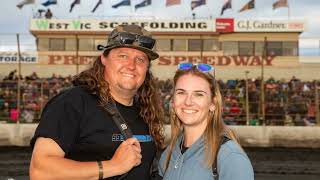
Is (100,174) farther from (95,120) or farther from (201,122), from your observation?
(201,122)

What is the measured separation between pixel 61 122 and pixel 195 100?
0.75m

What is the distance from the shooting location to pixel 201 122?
2.86m

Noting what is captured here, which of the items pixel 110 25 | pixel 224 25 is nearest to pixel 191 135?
pixel 110 25

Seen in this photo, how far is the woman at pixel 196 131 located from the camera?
2.59 metres

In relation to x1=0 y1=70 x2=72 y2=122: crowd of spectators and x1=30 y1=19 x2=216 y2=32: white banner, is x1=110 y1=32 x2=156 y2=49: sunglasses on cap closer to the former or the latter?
x1=0 y1=70 x2=72 y2=122: crowd of spectators

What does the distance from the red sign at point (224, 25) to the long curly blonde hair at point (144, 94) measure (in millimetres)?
35650

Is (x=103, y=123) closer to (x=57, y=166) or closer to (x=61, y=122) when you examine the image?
(x=61, y=122)

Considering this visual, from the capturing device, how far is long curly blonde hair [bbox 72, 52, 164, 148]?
3.11 metres

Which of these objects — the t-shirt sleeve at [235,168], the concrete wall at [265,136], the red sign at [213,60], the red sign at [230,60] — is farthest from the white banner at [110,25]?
the t-shirt sleeve at [235,168]

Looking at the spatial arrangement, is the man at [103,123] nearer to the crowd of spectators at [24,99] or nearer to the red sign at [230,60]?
the crowd of spectators at [24,99]

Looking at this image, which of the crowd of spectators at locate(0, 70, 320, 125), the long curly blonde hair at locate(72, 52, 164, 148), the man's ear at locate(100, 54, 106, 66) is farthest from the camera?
the crowd of spectators at locate(0, 70, 320, 125)

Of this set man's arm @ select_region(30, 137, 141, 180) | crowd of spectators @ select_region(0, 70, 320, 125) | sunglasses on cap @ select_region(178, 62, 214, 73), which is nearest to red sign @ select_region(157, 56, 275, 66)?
crowd of spectators @ select_region(0, 70, 320, 125)

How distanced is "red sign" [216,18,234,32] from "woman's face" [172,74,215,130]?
3637 cm

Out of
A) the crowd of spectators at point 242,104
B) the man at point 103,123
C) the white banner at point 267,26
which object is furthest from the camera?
the white banner at point 267,26
